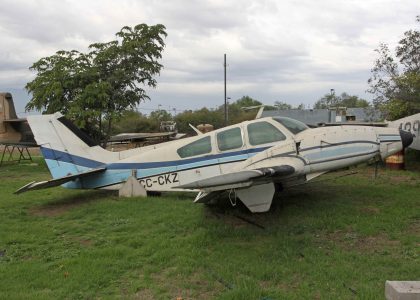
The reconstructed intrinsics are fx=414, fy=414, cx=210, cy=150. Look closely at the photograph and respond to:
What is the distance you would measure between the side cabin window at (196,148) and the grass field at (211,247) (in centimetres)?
119

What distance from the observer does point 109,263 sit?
612 centimetres

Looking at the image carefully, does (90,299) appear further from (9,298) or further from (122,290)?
(9,298)

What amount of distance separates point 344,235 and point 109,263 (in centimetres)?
388

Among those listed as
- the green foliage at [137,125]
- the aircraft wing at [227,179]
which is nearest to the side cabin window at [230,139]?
the aircraft wing at [227,179]

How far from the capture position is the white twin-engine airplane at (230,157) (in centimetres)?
752

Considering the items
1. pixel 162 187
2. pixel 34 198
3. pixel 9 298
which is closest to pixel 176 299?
pixel 9 298

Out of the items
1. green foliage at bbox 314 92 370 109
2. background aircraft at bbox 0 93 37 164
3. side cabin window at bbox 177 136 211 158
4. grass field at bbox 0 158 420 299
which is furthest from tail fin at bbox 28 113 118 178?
green foliage at bbox 314 92 370 109

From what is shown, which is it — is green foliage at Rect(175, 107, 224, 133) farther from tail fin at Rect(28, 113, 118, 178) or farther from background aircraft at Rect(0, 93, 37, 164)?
tail fin at Rect(28, 113, 118, 178)

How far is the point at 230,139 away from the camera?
931 cm

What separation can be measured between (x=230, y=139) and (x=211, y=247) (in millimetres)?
3176

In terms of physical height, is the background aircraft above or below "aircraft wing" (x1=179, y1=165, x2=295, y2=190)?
above

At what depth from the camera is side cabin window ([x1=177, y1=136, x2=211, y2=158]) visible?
9.52 metres

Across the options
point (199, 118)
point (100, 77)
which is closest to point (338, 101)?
point (199, 118)

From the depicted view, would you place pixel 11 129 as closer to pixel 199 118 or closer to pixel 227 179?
pixel 227 179
